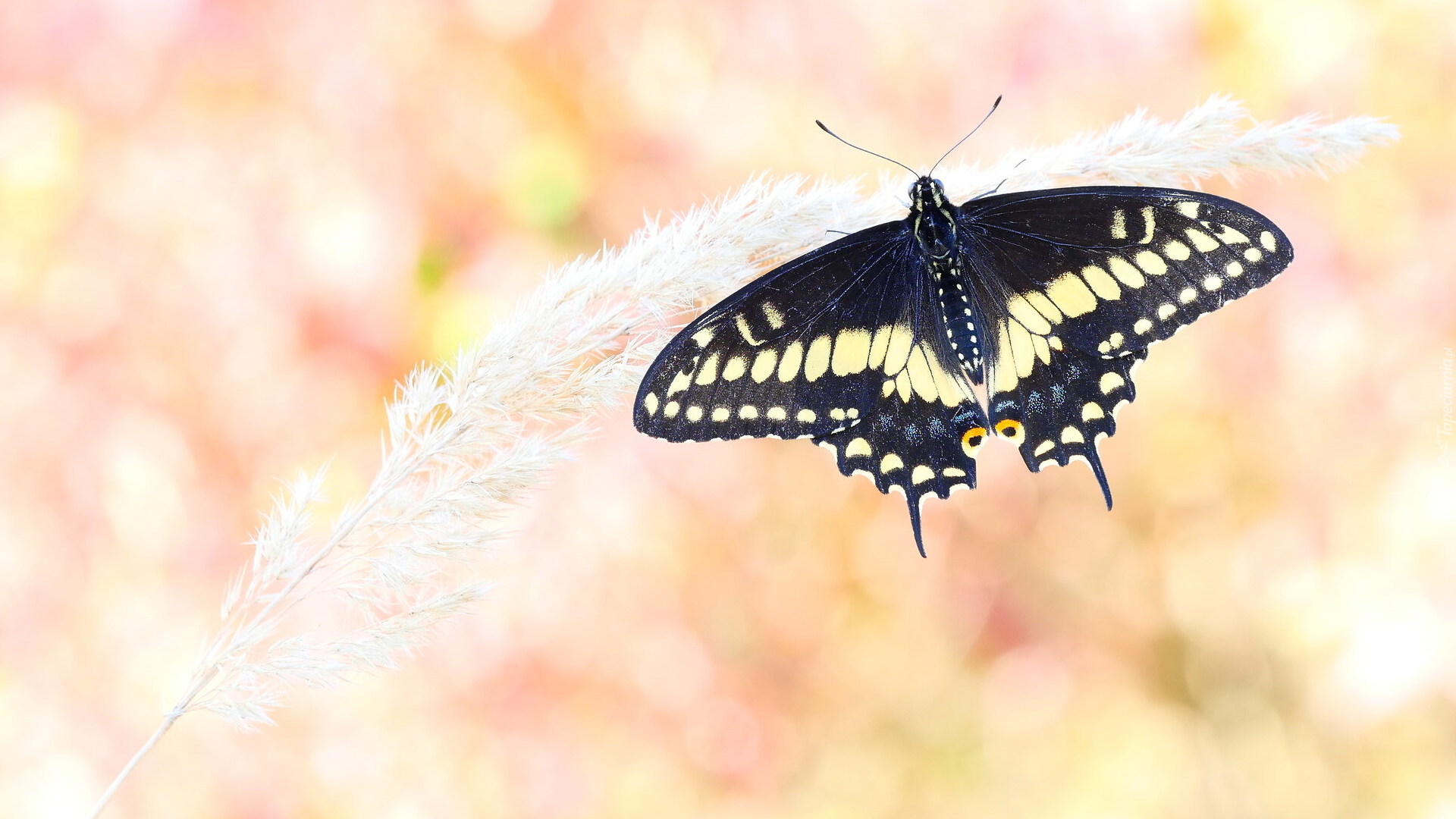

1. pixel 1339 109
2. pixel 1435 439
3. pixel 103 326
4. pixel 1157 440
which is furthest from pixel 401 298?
pixel 1435 439

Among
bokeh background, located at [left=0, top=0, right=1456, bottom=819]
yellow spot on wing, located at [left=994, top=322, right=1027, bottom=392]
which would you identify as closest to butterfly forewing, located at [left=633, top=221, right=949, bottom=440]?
yellow spot on wing, located at [left=994, top=322, right=1027, bottom=392]

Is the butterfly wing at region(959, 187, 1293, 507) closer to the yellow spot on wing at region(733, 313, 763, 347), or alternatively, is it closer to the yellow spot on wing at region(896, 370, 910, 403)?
the yellow spot on wing at region(896, 370, 910, 403)

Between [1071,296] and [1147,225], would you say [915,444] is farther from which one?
[1147,225]

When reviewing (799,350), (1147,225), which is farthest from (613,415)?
(1147,225)

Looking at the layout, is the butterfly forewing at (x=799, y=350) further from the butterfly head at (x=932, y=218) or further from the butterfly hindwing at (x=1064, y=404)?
the butterfly hindwing at (x=1064, y=404)

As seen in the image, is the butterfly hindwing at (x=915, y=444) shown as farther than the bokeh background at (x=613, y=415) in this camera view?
No

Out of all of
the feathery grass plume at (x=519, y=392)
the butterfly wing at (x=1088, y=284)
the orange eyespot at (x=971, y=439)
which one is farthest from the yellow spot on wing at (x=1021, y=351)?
the feathery grass plume at (x=519, y=392)
